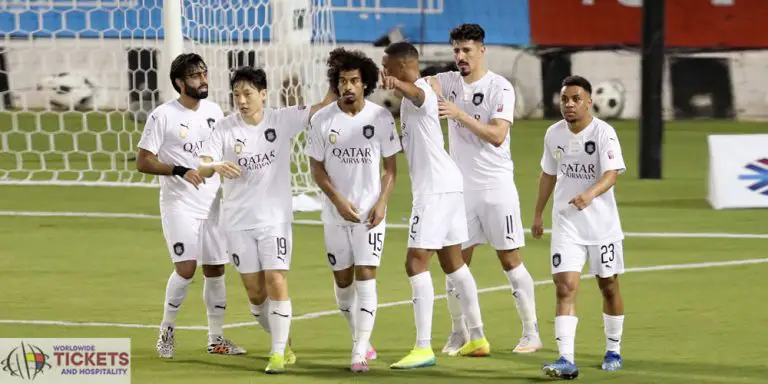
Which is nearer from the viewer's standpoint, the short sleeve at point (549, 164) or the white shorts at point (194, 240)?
the short sleeve at point (549, 164)

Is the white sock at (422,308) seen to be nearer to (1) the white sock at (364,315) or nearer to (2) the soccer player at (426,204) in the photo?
(2) the soccer player at (426,204)

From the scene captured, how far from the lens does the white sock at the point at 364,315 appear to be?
30.1ft

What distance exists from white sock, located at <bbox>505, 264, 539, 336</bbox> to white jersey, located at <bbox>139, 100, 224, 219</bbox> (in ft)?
6.44

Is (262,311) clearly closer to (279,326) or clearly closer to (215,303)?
(215,303)

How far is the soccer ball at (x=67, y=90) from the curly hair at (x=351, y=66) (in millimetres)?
19788

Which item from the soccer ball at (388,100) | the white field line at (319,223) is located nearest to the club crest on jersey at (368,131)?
the white field line at (319,223)

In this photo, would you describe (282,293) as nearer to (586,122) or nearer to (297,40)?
(586,122)

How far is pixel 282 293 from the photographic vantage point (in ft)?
30.2

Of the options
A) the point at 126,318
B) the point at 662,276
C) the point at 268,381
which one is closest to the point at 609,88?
the point at 662,276

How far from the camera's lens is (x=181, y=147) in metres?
9.88

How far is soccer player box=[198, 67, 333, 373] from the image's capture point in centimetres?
921

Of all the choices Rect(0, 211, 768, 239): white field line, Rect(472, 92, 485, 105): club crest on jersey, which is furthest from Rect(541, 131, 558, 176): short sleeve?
Rect(0, 211, 768, 239): white field line

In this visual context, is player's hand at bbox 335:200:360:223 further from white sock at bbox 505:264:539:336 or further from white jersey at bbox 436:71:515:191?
white sock at bbox 505:264:539:336

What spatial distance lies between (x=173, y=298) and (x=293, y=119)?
1.41 metres
